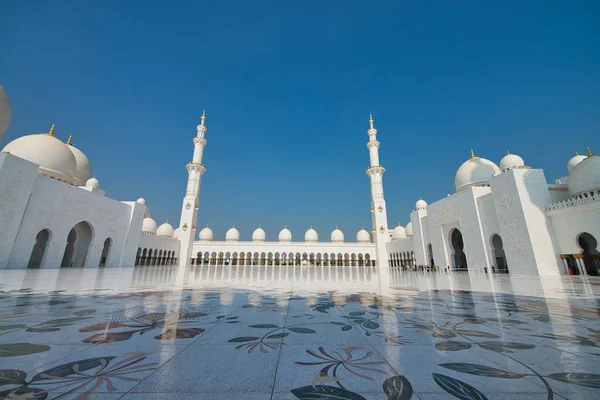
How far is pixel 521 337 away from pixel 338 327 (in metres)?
1.58

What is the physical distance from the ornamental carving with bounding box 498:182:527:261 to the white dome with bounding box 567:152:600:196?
9.91ft

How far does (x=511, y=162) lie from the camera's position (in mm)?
20938

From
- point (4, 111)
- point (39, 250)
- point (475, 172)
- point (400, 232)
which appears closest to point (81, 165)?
point (39, 250)

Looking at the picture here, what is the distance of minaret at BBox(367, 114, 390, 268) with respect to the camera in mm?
28859

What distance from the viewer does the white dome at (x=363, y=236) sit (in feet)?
127

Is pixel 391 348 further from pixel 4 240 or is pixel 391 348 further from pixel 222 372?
pixel 4 240

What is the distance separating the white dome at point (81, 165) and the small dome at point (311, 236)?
25.6 m

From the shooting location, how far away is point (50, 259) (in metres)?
14.2

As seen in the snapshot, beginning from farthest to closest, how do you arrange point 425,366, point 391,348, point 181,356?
point 391,348 → point 181,356 → point 425,366

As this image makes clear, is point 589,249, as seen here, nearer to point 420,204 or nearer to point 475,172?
point 475,172

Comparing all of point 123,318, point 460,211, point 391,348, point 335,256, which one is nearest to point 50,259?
point 123,318

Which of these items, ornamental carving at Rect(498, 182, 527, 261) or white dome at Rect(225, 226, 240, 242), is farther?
white dome at Rect(225, 226, 240, 242)

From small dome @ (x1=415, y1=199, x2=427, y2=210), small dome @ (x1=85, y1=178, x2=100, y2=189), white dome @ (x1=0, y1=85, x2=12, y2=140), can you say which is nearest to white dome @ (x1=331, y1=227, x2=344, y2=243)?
small dome @ (x1=415, y1=199, x2=427, y2=210)

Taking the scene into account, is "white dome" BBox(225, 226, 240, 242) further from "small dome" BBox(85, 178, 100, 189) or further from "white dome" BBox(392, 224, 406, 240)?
"white dome" BBox(392, 224, 406, 240)
